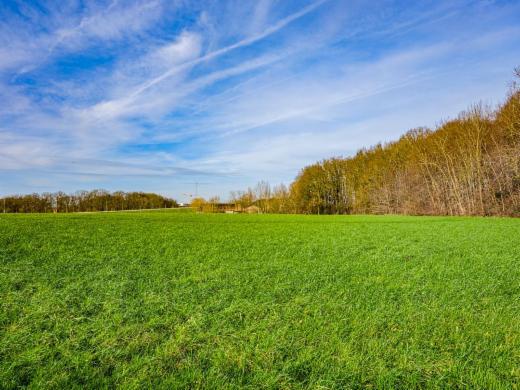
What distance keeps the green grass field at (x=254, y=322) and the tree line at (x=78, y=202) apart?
4195cm

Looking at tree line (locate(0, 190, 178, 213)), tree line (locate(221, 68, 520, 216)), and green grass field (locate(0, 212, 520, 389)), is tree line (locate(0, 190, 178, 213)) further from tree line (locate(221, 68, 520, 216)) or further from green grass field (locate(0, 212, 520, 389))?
green grass field (locate(0, 212, 520, 389))

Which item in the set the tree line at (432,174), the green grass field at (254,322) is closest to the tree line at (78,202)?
the tree line at (432,174)

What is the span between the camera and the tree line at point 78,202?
39375 mm

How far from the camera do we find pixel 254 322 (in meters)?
2.98

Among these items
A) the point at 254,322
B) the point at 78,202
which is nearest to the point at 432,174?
the point at 254,322

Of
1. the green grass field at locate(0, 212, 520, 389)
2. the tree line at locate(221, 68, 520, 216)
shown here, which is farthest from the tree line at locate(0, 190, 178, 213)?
the green grass field at locate(0, 212, 520, 389)

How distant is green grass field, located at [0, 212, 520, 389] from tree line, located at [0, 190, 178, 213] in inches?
1651

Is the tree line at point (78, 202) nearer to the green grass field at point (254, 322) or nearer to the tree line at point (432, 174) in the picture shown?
the tree line at point (432, 174)

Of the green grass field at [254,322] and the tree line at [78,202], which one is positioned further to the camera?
the tree line at [78,202]

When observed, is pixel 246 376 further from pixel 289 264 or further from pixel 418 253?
pixel 418 253

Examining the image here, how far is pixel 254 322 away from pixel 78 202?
4811cm

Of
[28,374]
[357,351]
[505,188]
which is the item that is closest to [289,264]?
[357,351]

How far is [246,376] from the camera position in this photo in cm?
211

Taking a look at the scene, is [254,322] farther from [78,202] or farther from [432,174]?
[78,202]
